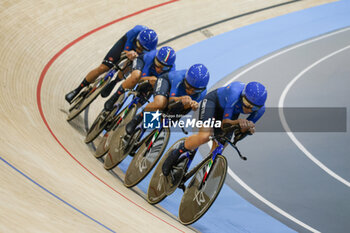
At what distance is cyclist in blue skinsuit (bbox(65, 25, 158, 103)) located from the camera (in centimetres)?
632

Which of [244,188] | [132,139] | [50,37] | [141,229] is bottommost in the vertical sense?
[244,188]

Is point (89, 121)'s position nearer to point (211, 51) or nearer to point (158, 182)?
point (158, 182)

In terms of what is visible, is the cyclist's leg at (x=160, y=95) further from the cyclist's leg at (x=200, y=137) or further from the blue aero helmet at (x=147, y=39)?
the blue aero helmet at (x=147, y=39)

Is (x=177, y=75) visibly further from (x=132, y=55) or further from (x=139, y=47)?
(x=139, y=47)

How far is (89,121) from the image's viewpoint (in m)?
7.59

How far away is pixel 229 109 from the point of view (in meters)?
4.81

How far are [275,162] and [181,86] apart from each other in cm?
236

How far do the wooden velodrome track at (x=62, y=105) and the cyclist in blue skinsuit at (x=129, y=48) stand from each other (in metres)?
0.73

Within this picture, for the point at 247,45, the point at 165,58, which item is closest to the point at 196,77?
the point at 165,58

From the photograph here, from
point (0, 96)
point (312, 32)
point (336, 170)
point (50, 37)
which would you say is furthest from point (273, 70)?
point (0, 96)

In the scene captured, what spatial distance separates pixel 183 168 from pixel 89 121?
2.88 m

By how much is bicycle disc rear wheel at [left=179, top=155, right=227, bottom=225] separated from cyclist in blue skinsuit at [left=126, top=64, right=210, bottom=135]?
697mm

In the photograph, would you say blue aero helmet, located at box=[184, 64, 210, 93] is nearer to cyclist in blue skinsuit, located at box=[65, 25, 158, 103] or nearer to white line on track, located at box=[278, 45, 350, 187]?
cyclist in blue skinsuit, located at box=[65, 25, 158, 103]

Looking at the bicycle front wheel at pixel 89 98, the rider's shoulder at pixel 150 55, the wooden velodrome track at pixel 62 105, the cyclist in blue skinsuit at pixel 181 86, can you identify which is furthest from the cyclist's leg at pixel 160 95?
the bicycle front wheel at pixel 89 98
